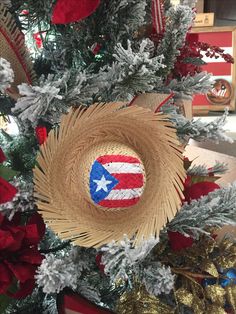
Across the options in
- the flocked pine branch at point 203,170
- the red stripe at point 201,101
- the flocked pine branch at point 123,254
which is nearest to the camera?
the flocked pine branch at point 123,254

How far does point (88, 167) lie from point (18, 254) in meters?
0.13

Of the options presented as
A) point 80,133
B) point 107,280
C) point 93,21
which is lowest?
point 107,280

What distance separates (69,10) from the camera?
0.50 metres

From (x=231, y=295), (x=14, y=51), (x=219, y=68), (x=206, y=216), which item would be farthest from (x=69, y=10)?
(x=219, y=68)

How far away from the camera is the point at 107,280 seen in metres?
0.64

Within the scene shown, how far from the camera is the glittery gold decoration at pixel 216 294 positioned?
0.55 metres

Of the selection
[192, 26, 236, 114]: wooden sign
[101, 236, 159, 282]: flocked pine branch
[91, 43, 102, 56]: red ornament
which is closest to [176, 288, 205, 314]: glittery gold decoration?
[101, 236, 159, 282]: flocked pine branch

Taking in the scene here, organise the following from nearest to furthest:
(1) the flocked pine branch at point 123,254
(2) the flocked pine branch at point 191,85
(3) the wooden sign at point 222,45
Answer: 1. (1) the flocked pine branch at point 123,254
2. (2) the flocked pine branch at point 191,85
3. (3) the wooden sign at point 222,45

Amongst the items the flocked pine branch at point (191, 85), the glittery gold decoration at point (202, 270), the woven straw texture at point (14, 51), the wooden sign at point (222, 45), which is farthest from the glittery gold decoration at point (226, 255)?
the wooden sign at point (222, 45)

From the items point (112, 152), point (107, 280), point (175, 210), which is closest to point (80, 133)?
point (112, 152)

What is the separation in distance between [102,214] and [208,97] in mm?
2724

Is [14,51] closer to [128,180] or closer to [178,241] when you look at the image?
[128,180]

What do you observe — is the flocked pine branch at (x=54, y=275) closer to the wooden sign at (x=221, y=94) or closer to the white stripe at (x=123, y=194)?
the white stripe at (x=123, y=194)

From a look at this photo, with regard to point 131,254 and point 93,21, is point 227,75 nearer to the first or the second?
point 93,21
